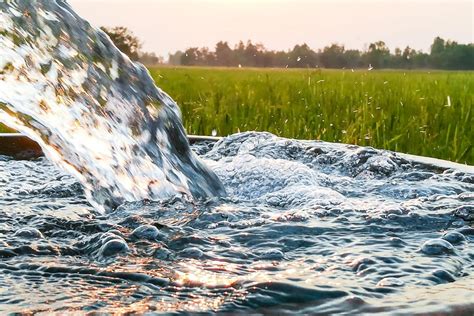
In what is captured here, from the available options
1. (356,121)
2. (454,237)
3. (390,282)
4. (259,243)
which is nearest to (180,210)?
(259,243)

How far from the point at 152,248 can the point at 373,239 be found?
18.3 inches

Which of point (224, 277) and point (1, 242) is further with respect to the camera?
point (1, 242)

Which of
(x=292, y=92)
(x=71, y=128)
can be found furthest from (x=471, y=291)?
(x=292, y=92)

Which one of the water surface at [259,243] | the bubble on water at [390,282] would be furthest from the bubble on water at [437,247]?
Answer: the bubble on water at [390,282]

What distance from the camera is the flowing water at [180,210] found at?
3.66 feet

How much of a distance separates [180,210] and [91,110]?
0.53 metres

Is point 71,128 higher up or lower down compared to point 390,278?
higher up

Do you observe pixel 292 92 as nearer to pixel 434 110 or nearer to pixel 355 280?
pixel 434 110

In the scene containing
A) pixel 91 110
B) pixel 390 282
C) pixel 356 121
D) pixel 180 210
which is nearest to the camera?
pixel 390 282

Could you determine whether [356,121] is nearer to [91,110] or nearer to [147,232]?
[91,110]

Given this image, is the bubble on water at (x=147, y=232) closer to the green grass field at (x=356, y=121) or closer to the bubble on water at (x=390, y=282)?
the bubble on water at (x=390, y=282)

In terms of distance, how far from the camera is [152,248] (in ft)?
4.83

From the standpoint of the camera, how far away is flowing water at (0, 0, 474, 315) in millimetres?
1114

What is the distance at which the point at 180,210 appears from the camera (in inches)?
76.4
